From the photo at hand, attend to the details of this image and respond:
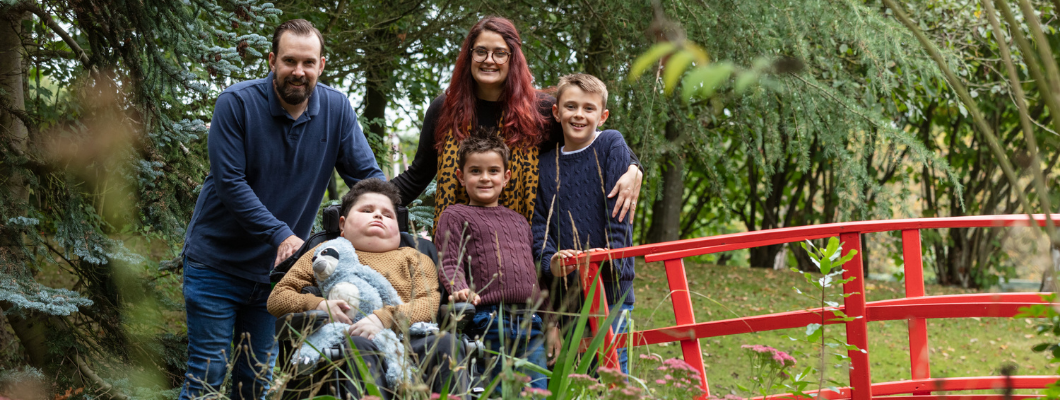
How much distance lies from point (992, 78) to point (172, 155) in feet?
27.7

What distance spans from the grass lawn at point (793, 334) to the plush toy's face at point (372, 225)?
2759 millimetres

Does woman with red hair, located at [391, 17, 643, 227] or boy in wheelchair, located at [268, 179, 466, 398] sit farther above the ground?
woman with red hair, located at [391, 17, 643, 227]

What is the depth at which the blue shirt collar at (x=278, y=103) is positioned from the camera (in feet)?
8.70

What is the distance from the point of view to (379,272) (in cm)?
245

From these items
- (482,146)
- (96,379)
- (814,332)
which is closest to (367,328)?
(482,146)

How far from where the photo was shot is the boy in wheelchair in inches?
87.5

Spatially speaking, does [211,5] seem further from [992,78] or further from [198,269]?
[992,78]

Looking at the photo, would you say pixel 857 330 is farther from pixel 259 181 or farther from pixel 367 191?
pixel 259 181

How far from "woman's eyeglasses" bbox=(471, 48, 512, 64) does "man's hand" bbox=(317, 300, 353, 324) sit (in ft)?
3.14

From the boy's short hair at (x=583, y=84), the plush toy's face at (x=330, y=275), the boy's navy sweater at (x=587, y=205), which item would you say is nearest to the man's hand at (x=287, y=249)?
the plush toy's face at (x=330, y=275)

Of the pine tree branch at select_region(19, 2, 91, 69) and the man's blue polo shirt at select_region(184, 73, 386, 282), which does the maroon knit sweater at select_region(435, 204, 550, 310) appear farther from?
the pine tree branch at select_region(19, 2, 91, 69)

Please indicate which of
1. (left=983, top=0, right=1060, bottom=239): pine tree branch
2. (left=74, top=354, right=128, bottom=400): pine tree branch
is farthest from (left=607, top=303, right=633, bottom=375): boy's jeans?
(left=74, top=354, right=128, bottom=400): pine tree branch

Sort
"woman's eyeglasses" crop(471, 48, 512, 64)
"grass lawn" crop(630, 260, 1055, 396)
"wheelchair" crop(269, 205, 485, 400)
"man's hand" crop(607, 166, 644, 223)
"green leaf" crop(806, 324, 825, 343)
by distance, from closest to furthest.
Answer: "green leaf" crop(806, 324, 825, 343), "wheelchair" crop(269, 205, 485, 400), "man's hand" crop(607, 166, 644, 223), "woman's eyeglasses" crop(471, 48, 512, 64), "grass lawn" crop(630, 260, 1055, 396)

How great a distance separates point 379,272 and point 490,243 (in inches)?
14.6
